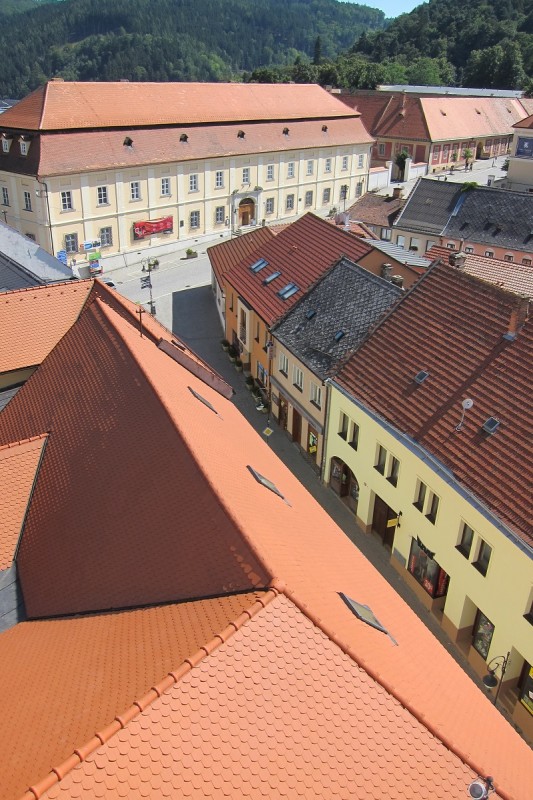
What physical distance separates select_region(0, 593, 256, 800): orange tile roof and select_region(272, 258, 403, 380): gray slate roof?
51.7 ft

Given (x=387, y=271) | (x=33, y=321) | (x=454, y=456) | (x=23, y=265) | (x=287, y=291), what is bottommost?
(x=454, y=456)

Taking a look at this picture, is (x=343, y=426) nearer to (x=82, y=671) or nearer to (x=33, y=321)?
(x=33, y=321)

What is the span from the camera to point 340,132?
2800 inches

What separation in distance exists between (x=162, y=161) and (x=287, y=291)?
1123 inches

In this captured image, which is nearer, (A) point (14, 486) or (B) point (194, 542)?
(B) point (194, 542)

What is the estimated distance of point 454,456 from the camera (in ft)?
65.4

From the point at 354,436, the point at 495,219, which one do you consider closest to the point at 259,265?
the point at 354,436

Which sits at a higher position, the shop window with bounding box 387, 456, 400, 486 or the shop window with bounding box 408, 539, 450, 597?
the shop window with bounding box 387, 456, 400, 486

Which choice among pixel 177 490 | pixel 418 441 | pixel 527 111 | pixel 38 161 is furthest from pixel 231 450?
pixel 527 111

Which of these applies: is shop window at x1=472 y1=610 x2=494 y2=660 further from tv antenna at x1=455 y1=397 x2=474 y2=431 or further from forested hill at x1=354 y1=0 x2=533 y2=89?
forested hill at x1=354 y1=0 x2=533 y2=89

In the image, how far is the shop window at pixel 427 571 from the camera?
21.0m

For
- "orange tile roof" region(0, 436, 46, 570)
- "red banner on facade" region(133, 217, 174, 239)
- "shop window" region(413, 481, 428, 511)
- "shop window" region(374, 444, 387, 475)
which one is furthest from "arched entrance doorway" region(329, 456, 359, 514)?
"red banner on facade" region(133, 217, 174, 239)

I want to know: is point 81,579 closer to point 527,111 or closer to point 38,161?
point 38,161

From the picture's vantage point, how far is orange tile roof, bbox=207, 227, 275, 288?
136ft
